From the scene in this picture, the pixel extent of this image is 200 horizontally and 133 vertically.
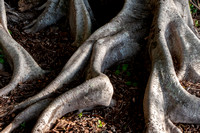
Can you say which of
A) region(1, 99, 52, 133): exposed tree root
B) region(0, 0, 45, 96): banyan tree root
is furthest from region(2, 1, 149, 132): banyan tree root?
region(0, 0, 45, 96): banyan tree root

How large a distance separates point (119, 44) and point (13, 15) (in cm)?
333

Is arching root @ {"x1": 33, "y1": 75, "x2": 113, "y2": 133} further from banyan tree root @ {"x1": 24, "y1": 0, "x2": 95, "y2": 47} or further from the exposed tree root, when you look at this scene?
banyan tree root @ {"x1": 24, "y1": 0, "x2": 95, "y2": 47}

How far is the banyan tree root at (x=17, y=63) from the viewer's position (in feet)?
11.9

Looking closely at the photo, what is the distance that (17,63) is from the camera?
3.79 meters

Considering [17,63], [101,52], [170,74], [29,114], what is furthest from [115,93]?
[17,63]

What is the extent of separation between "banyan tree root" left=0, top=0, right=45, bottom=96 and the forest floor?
0.35 feet

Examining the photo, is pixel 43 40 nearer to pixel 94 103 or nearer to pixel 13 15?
pixel 13 15

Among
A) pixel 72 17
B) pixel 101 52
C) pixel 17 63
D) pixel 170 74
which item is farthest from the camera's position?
pixel 72 17

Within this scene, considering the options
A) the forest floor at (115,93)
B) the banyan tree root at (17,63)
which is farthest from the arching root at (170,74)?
the banyan tree root at (17,63)

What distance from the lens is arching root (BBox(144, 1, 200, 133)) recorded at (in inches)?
119

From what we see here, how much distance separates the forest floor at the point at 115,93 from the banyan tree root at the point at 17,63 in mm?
107

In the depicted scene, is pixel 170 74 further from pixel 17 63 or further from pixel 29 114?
pixel 17 63

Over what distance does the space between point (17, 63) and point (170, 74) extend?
8.47ft

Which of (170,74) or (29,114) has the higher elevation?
(29,114)
